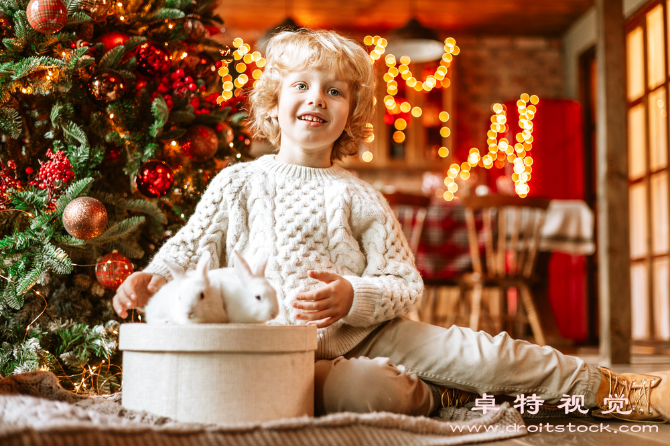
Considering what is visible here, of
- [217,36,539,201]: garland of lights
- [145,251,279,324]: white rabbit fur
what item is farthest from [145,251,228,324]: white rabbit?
[217,36,539,201]: garland of lights

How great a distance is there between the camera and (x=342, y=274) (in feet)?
4.30

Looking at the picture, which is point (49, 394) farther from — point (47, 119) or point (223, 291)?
point (47, 119)

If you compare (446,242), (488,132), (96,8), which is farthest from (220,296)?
(488,132)

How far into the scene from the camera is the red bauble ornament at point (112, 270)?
1.36 metres

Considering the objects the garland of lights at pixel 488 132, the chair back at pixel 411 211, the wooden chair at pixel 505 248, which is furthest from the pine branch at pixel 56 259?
the garland of lights at pixel 488 132

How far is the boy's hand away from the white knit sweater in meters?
0.03

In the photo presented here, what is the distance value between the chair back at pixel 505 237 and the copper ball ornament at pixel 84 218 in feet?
6.66

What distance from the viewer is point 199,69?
1.69 meters

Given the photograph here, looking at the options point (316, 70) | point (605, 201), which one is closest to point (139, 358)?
point (316, 70)

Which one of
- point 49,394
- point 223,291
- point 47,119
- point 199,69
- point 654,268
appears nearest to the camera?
point 223,291

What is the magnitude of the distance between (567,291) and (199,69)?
3.83m

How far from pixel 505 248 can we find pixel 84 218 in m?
2.29

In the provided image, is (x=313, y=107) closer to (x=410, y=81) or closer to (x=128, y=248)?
(x=128, y=248)

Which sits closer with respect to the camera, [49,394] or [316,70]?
[49,394]
